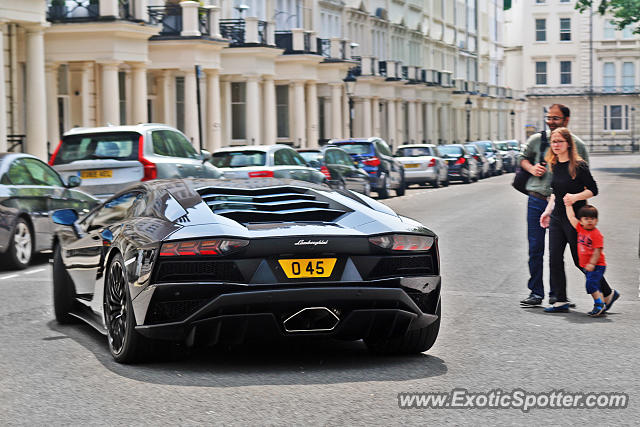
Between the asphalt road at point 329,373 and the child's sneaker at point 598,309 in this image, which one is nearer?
the asphalt road at point 329,373

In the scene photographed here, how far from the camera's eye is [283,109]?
179 feet

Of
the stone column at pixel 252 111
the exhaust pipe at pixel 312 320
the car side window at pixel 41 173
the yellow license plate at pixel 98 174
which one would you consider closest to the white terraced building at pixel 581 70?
the stone column at pixel 252 111

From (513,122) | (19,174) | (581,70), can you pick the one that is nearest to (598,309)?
(19,174)

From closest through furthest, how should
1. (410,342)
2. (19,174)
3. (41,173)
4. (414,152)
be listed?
1. (410,342)
2. (19,174)
3. (41,173)
4. (414,152)

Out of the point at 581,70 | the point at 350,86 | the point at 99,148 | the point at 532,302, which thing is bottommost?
the point at 532,302

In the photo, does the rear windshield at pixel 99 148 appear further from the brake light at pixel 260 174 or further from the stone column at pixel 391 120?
the stone column at pixel 391 120

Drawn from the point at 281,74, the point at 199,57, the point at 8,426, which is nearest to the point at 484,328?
the point at 8,426

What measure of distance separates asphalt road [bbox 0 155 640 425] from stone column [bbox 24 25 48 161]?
17974 millimetres

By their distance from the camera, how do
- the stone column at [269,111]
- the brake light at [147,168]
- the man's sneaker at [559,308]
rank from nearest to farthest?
the man's sneaker at [559,308], the brake light at [147,168], the stone column at [269,111]

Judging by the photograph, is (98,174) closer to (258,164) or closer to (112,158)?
(112,158)

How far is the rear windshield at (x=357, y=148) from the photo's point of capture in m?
35.4

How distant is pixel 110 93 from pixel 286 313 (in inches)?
1071

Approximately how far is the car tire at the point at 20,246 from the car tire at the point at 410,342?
26.4 ft

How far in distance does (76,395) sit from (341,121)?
177ft
